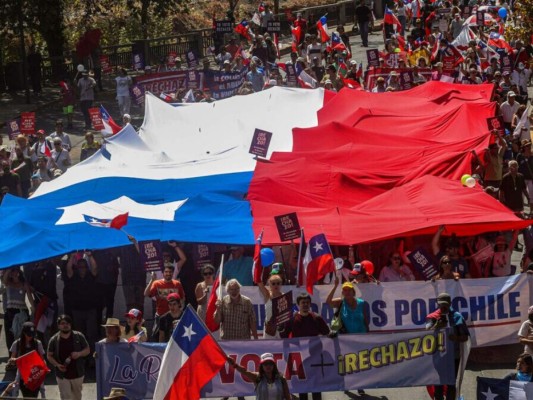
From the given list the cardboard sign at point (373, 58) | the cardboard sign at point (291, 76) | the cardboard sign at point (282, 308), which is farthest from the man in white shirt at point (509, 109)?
the cardboard sign at point (282, 308)

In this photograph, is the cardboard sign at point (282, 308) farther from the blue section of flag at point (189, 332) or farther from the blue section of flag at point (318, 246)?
the blue section of flag at point (189, 332)

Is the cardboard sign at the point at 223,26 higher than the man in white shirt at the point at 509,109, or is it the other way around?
the cardboard sign at the point at 223,26

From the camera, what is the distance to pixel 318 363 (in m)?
12.8

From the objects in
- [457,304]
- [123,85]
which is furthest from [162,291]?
[123,85]

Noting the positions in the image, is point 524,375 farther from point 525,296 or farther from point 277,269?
point 277,269

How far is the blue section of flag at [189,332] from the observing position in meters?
11.4

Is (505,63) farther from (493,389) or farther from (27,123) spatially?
(493,389)

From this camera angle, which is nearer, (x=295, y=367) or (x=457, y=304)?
(x=295, y=367)

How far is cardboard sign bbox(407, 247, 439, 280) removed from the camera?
14961 mm

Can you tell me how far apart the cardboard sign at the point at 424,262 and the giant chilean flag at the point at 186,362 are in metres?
4.29

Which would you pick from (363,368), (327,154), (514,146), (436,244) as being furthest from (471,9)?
(363,368)

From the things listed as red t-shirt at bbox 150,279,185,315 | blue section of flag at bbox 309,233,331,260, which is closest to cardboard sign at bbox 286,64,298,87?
red t-shirt at bbox 150,279,185,315

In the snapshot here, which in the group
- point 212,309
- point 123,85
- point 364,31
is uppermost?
point 212,309

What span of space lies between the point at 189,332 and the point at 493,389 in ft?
9.72
